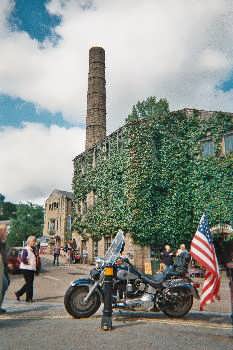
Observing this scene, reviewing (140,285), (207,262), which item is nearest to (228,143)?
(207,262)

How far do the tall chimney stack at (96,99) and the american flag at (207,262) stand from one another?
3095 centimetres

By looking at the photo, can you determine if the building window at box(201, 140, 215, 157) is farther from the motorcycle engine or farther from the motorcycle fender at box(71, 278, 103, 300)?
the motorcycle fender at box(71, 278, 103, 300)

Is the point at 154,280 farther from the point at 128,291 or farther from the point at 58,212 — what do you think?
the point at 58,212

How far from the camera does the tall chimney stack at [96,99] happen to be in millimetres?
38406

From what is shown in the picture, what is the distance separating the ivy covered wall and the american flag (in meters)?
15.9

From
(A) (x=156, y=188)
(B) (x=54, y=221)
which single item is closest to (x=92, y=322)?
(A) (x=156, y=188)

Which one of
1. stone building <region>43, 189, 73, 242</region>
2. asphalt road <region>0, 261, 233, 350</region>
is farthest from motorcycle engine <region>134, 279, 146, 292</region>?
stone building <region>43, 189, 73, 242</region>

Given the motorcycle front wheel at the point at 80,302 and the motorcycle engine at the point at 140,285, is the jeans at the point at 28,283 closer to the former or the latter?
the motorcycle front wheel at the point at 80,302

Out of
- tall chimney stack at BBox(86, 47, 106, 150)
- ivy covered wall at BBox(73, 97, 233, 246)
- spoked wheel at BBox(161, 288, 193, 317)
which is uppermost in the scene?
tall chimney stack at BBox(86, 47, 106, 150)

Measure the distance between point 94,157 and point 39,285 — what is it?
56.8 ft

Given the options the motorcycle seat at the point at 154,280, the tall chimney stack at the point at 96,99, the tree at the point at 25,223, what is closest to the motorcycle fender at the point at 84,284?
the motorcycle seat at the point at 154,280

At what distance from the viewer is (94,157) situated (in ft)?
98.9

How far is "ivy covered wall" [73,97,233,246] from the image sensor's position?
23141 millimetres

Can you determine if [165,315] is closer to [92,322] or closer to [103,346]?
[92,322]
